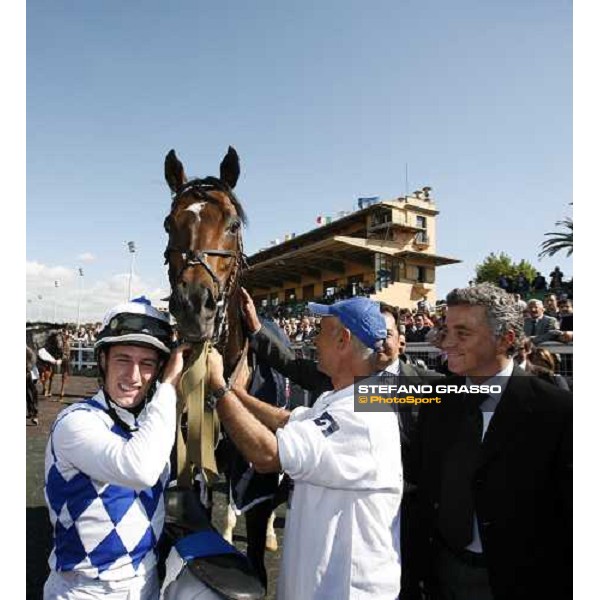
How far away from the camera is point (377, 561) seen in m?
1.82

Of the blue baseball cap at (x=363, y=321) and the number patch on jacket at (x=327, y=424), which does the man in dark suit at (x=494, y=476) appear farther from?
the number patch on jacket at (x=327, y=424)

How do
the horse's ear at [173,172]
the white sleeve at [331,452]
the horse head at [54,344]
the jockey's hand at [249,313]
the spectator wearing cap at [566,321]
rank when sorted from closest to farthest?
the white sleeve at [331,452] → the jockey's hand at [249,313] → the horse's ear at [173,172] → the spectator wearing cap at [566,321] → the horse head at [54,344]

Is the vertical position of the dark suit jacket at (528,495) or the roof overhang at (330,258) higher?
the roof overhang at (330,258)

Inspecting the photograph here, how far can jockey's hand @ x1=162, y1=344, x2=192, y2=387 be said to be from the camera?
1.90 m

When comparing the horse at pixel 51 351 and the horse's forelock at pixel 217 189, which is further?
the horse at pixel 51 351

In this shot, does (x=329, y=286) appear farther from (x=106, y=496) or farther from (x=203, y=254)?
(x=106, y=496)

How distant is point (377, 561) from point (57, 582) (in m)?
1.16

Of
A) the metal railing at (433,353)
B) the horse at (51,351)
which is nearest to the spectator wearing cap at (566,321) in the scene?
the metal railing at (433,353)

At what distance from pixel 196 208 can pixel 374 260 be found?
84.4 feet

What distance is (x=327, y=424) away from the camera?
1.84 meters

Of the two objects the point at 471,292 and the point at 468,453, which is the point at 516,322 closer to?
the point at 471,292

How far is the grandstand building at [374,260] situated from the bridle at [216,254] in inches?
883

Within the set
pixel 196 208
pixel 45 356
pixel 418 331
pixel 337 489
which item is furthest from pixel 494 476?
pixel 45 356

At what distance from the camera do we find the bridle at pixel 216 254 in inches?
108
